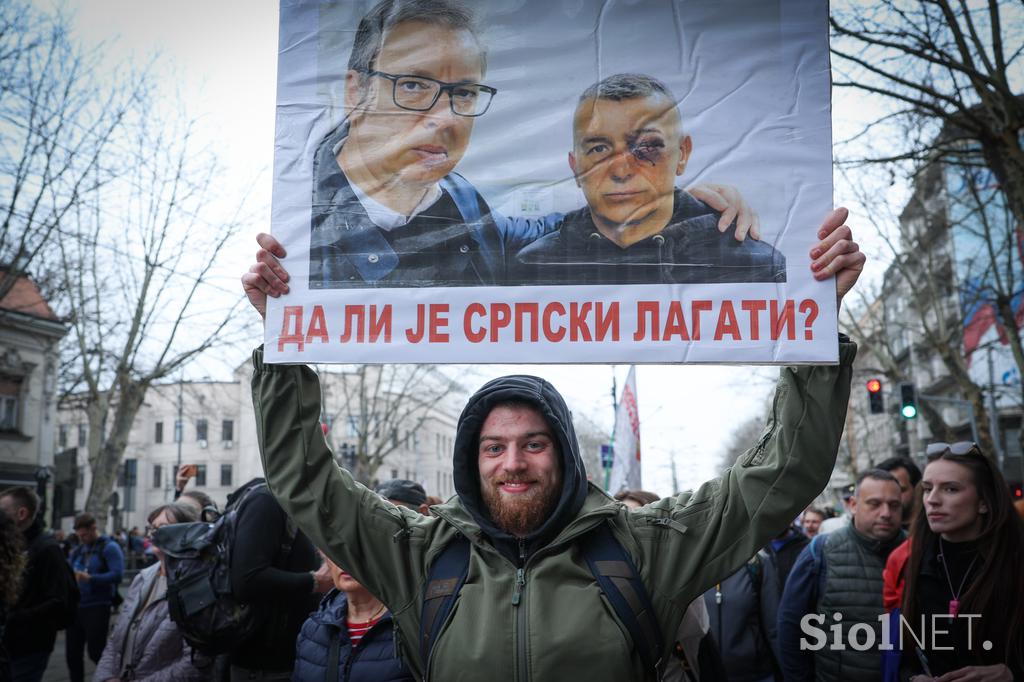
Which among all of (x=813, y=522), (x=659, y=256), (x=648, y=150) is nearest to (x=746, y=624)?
(x=659, y=256)

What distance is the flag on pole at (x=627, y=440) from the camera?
509 inches

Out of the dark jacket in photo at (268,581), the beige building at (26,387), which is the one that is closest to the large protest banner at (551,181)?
the dark jacket in photo at (268,581)

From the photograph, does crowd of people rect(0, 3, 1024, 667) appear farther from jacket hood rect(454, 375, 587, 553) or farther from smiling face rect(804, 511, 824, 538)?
smiling face rect(804, 511, 824, 538)

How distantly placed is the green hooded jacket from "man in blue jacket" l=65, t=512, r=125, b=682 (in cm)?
820

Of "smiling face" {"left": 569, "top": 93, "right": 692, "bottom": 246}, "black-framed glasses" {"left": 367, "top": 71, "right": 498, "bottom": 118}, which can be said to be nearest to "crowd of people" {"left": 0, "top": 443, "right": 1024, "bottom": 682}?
"smiling face" {"left": 569, "top": 93, "right": 692, "bottom": 246}

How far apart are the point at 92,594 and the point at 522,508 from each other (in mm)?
9301

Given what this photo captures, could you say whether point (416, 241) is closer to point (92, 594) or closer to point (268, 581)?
point (268, 581)

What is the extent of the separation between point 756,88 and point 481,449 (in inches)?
58.9

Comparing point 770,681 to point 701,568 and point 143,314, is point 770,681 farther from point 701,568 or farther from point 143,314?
point 143,314

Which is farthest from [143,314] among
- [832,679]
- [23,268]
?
[832,679]

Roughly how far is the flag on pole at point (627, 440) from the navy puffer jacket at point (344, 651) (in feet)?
29.1

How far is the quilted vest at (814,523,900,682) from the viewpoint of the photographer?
4875mm

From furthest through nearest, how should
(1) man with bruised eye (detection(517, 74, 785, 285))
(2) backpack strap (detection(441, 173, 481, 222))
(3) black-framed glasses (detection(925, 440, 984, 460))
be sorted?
1. (3) black-framed glasses (detection(925, 440, 984, 460))
2. (2) backpack strap (detection(441, 173, 481, 222))
3. (1) man with bruised eye (detection(517, 74, 785, 285))

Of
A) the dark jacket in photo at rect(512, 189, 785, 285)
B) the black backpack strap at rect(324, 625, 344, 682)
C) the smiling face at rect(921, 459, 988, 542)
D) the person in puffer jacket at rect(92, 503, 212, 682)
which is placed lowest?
the person in puffer jacket at rect(92, 503, 212, 682)
